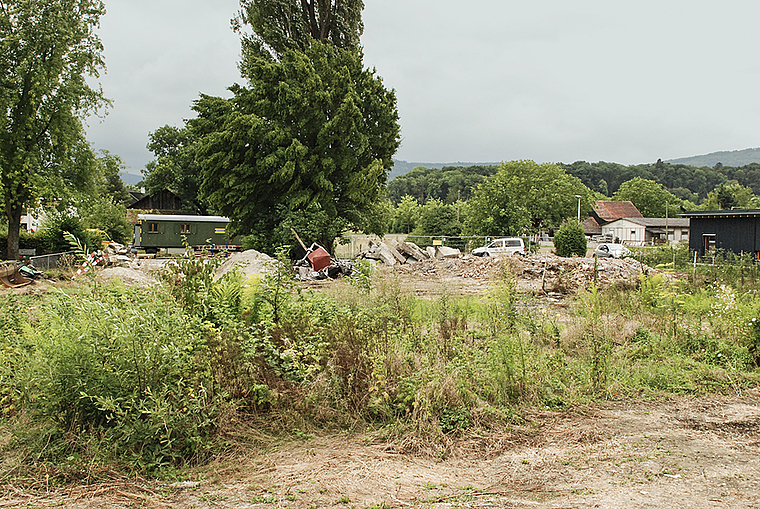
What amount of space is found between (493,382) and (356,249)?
114 ft

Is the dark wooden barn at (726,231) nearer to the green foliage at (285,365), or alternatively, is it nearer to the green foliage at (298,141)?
the green foliage at (298,141)

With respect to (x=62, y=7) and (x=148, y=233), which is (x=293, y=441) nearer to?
(x=62, y=7)

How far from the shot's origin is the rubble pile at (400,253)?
2883cm

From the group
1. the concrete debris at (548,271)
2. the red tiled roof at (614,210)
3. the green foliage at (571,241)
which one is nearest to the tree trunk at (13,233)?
the concrete debris at (548,271)

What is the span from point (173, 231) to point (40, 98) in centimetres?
1368

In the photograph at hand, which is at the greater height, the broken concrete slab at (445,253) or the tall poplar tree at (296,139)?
the tall poplar tree at (296,139)

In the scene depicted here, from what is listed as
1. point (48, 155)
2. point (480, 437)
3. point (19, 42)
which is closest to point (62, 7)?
point (19, 42)

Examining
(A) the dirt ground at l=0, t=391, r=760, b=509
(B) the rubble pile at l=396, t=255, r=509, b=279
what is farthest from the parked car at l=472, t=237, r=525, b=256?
(A) the dirt ground at l=0, t=391, r=760, b=509

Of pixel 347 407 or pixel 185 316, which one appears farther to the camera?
pixel 347 407

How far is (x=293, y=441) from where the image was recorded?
4770 millimetres

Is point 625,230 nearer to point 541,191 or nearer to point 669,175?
point 541,191

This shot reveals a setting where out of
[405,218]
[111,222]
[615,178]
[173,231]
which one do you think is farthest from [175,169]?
[615,178]

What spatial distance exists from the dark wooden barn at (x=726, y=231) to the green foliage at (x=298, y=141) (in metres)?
22.5

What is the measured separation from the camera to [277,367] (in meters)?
5.17
